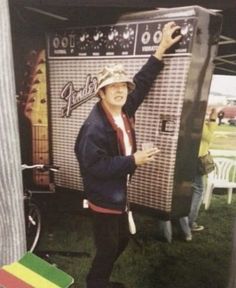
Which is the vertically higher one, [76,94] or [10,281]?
[76,94]

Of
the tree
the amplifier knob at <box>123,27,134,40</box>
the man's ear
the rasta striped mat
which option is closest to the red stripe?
the rasta striped mat

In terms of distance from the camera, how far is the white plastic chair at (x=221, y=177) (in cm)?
133

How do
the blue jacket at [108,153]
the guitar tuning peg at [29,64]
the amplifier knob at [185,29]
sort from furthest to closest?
the guitar tuning peg at [29,64]
the blue jacket at [108,153]
the amplifier knob at [185,29]

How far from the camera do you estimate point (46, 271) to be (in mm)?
1238

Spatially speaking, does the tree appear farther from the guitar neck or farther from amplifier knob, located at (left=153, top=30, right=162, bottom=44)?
amplifier knob, located at (left=153, top=30, right=162, bottom=44)

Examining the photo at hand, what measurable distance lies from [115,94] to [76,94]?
18cm

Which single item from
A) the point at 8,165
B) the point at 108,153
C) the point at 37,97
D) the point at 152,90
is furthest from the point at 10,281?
the point at 152,90

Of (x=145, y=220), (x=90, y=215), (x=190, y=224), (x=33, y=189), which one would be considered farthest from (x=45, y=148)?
(x=190, y=224)

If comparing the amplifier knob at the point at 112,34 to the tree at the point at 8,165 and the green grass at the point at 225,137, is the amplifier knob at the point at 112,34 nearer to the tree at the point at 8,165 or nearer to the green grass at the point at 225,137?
the tree at the point at 8,165

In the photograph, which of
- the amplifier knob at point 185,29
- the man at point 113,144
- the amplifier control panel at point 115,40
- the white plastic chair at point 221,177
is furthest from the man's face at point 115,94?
the white plastic chair at point 221,177

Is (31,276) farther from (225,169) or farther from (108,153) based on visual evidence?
(225,169)

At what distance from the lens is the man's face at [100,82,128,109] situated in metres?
1.26

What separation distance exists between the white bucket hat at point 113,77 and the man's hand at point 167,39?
120 millimetres

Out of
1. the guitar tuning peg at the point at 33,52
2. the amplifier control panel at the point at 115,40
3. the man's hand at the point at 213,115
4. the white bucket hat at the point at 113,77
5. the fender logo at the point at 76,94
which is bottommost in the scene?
the man's hand at the point at 213,115
